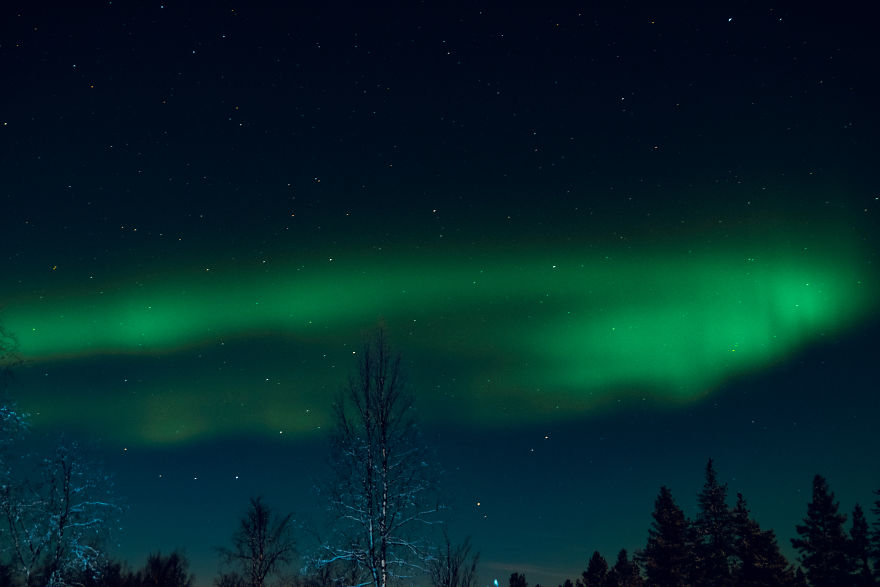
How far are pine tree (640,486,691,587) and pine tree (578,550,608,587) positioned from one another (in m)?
19.5

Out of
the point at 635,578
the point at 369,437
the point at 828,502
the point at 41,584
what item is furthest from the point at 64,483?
the point at 635,578

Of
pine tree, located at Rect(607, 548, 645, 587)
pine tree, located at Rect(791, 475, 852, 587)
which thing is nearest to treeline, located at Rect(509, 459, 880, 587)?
pine tree, located at Rect(791, 475, 852, 587)

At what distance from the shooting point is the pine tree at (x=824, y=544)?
128 feet

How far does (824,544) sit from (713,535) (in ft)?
20.3

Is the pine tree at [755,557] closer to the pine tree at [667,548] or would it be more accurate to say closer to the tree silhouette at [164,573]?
the pine tree at [667,548]

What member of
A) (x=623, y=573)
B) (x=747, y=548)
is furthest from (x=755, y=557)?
(x=623, y=573)

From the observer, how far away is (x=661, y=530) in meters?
42.8

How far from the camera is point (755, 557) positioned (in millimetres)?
38125

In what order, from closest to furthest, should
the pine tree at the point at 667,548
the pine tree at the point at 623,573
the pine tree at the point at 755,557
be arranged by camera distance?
the pine tree at the point at 755,557
the pine tree at the point at 667,548
the pine tree at the point at 623,573

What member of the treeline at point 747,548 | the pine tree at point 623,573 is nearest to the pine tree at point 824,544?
the treeline at point 747,548

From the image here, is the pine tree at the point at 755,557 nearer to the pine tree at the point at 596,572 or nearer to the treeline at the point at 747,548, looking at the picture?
the treeline at the point at 747,548

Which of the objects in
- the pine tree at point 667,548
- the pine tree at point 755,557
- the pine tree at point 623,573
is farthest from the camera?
the pine tree at point 623,573

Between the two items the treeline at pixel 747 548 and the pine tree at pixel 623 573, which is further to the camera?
the pine tree at pixel 623 573

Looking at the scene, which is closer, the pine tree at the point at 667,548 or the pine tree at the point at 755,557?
the pine tree at the point at 755,557
